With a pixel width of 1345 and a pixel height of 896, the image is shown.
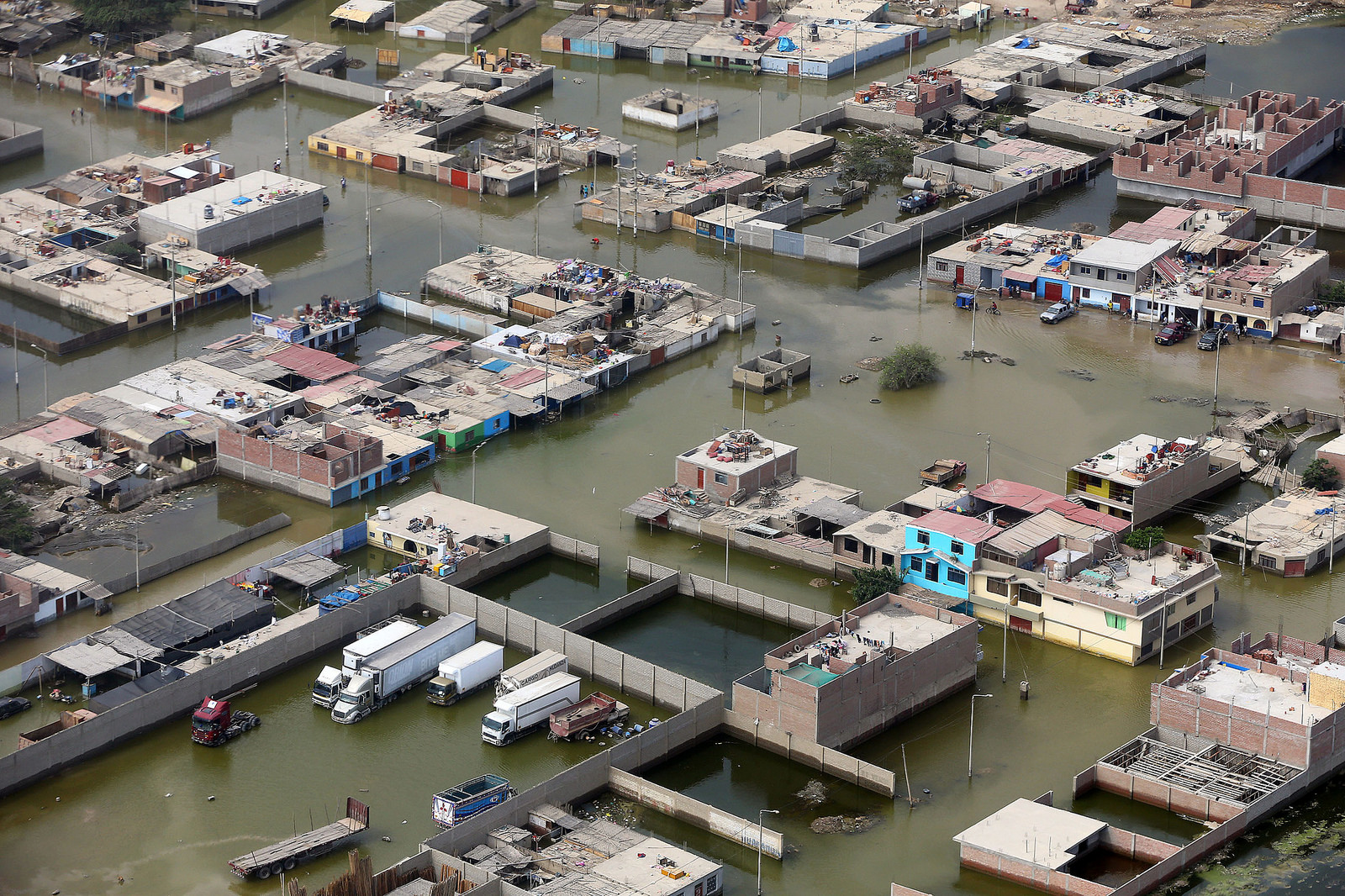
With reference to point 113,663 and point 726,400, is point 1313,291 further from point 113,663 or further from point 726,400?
point 113,663

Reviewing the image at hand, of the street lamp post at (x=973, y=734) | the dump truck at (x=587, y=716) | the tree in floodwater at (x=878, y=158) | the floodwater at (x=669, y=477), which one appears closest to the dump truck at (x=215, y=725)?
the floodwater at (x=669, y=477)

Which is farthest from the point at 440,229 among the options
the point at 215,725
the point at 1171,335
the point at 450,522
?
the point at 215,725

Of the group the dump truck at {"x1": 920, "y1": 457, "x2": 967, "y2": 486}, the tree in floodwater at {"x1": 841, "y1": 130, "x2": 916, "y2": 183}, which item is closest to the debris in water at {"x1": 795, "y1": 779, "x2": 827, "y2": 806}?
the dump truck at {"x1": 920, "y1": 457, "x2": 967, "y2": 486}

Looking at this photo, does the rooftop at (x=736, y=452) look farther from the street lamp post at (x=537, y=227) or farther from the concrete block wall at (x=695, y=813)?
→ the street lamp post at (x=537, y=227)

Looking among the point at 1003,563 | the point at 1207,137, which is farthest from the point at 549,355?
the point at 1207,137

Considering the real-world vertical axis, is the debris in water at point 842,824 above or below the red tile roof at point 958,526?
below

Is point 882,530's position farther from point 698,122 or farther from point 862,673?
point 698,122

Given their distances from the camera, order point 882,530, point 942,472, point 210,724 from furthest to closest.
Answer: point 942,472
point 882,530
point 210,724
